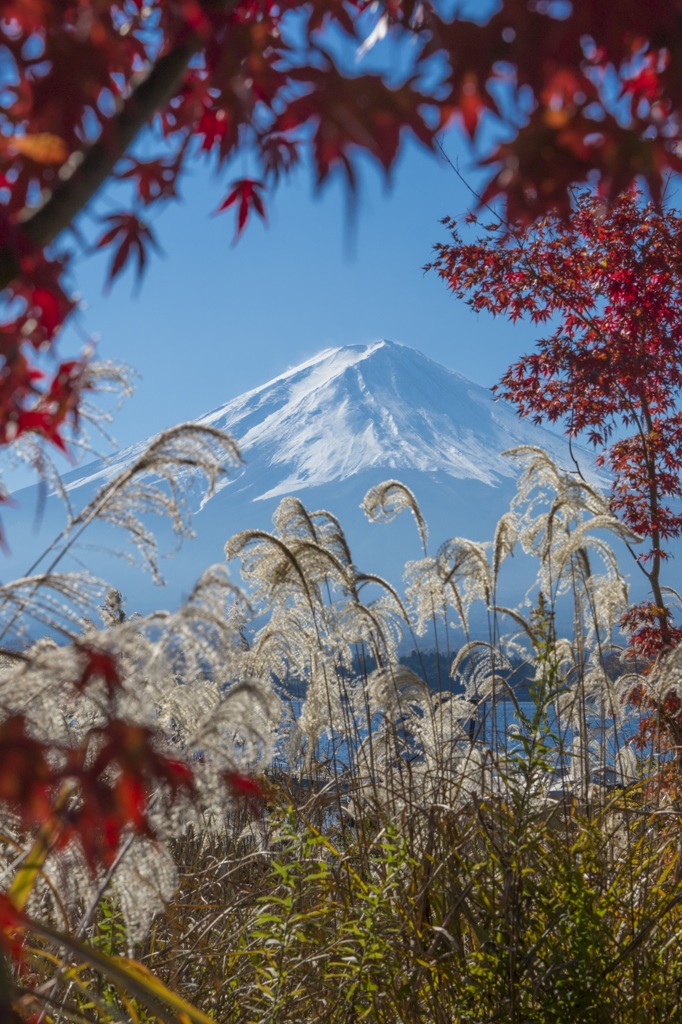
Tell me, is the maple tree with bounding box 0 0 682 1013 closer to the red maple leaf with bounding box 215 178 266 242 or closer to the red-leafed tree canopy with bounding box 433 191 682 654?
the red maple leaf with bounding box 215 178 266 242

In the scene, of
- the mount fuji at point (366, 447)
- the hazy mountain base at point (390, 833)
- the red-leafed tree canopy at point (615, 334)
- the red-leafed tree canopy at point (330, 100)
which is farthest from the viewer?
the mount fuji at point (366, 447)

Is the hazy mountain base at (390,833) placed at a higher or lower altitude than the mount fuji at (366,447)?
lower

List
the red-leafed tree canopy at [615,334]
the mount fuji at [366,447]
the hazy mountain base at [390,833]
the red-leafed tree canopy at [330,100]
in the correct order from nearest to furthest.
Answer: the red-leafed tree canopy at [330,100] < the hazy mountain base at [390,833] < the red-leafed tree canopy at [615,334] < the mount fuji at [366,447]

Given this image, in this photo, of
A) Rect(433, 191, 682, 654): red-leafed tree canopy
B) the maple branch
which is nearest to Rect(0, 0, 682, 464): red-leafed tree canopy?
the maple branch

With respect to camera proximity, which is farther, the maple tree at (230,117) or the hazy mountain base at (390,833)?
the hazy mountain base at (390,833)

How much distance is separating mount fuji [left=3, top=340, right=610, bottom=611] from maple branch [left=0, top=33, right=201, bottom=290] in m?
115

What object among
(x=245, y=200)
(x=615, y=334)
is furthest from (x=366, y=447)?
(x=245, y=200)

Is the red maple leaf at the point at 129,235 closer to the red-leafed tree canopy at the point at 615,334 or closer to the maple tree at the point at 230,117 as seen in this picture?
the maple tree at the point at 230,117

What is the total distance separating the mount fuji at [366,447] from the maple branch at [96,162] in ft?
379

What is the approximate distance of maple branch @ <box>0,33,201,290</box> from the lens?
1.33 m

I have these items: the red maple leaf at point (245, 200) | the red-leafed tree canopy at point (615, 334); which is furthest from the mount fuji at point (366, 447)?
the red maple leaf at point (245, 200)

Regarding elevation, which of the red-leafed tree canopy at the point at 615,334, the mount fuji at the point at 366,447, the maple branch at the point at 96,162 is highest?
the mount fuji at the point at 366,447

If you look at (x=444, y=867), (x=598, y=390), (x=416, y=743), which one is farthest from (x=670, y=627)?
(x=444, y=867)

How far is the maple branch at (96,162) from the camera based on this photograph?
1.33 m
